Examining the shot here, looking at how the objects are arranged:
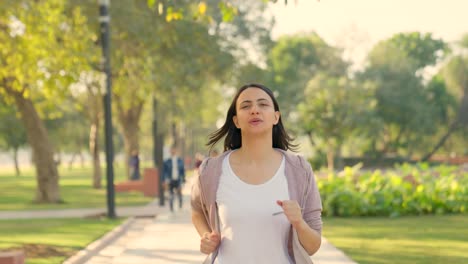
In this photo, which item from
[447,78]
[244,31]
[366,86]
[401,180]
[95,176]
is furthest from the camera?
[447,78]

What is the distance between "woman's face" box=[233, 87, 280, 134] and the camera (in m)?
3.99

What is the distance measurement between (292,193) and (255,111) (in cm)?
42

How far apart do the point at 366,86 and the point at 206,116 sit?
98.5 ft

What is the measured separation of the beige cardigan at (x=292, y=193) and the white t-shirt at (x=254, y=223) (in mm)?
42

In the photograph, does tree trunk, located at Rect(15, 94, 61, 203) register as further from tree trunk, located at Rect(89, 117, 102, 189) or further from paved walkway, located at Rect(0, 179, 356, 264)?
tree trunk, located at Rect(89, 117, 102, 189)

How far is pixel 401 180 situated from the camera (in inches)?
792

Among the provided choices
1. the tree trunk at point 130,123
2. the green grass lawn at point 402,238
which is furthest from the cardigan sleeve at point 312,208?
the tree trunk at point 130,123

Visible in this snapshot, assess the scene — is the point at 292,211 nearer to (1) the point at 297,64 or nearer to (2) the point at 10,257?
(2) the point at 10,257

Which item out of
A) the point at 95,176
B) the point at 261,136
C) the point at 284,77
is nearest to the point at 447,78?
the point at 284,77

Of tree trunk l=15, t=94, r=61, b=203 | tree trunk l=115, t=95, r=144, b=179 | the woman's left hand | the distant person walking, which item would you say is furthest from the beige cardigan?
tree trunk l=115, t=95, r=144, b=179

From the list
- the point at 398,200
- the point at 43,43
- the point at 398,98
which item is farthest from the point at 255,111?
the point at 398,98

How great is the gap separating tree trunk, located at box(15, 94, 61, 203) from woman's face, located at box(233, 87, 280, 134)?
2336cm

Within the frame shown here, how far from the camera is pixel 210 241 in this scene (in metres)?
3.92

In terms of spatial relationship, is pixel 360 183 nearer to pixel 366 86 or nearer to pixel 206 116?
pixel 366 86
